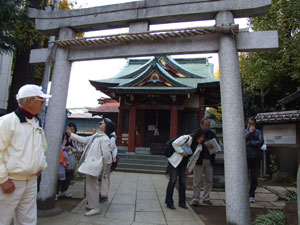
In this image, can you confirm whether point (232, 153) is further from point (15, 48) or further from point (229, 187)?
point (15, 48)

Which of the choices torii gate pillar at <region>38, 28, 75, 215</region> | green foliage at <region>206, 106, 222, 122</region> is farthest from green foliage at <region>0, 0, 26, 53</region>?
green foliage at <region>206, 106, 222, 122</region>

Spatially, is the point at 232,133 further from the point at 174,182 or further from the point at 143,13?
the point at 143,13

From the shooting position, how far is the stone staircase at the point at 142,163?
33.6ft

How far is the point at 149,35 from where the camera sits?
417cm

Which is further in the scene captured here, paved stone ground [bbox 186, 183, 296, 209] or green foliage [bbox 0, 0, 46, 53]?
green foliage [bbox 0, 0, 46, 53]

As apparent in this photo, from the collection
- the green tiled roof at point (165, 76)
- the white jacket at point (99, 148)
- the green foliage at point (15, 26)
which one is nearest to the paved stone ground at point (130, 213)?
the white jacket at point (99, 148)

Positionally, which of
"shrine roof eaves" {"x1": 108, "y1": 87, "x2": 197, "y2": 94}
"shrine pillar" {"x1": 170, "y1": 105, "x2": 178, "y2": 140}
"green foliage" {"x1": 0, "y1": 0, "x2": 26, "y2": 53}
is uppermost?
"green foliage" {"x1": 0, "y1": 0, "x2": 26, "y2": 53}

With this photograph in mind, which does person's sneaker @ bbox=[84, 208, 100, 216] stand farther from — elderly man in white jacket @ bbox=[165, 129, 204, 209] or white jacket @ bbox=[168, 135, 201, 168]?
white jacket @ bbox=[168, 135, 201, 168]

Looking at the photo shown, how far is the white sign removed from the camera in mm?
4215

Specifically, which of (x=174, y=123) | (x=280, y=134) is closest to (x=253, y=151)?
(x=280, y=134)

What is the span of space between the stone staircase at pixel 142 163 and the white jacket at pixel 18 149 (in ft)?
26.0

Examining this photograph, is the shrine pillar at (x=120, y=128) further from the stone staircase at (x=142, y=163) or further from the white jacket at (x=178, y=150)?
the white jacket at (x=178, y=150)

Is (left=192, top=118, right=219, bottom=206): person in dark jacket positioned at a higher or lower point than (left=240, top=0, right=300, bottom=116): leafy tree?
lower

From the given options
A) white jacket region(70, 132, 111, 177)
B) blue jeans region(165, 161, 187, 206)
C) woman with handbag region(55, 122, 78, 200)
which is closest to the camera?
white jacket region(70, 132, 111, 177)
